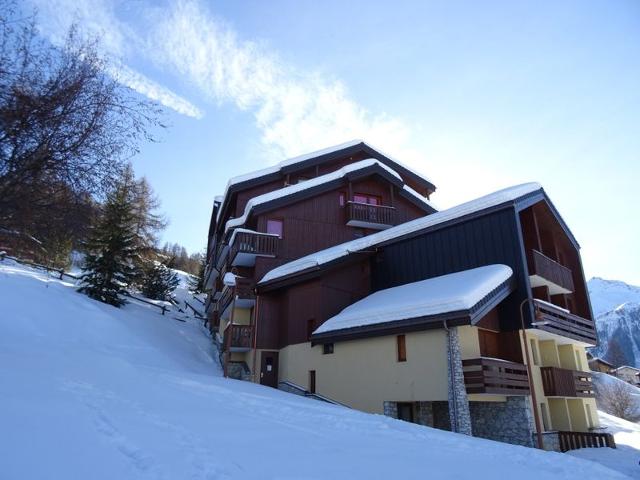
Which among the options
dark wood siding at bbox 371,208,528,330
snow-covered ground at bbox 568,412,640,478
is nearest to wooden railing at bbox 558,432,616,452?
snow-covered ground at bbox 568,412,640,478

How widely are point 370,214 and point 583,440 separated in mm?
15436

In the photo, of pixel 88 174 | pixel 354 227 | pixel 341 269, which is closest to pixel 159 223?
pixel 354 227

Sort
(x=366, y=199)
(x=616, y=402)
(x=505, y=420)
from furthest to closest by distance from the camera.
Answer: (x=616, y=402)
(x=366, y=199)
(x=505, y=420)

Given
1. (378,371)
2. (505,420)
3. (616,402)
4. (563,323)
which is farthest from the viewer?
(616,402)

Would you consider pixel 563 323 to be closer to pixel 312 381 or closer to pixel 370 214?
pixel 312 381

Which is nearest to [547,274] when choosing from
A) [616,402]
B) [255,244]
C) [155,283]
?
[255,244]

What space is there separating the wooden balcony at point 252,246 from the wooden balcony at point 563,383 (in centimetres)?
1427

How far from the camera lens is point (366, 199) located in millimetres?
28422

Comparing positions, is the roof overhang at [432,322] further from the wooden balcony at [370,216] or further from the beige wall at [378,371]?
the wooden balcony at [370,216]

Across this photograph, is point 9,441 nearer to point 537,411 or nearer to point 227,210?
point 537,411

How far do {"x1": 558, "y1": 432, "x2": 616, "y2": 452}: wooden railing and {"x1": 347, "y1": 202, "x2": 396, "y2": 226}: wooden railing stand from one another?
14.3m

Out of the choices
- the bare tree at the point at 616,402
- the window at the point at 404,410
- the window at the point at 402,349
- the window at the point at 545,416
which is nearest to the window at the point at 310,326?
the window at the point at 402,349

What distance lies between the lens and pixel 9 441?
5.57m

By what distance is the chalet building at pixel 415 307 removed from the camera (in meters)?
15.3
